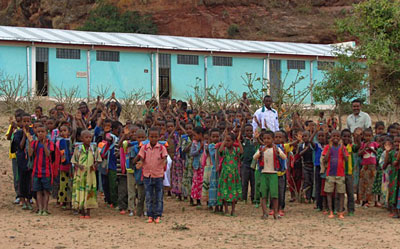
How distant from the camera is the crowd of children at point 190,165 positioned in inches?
359

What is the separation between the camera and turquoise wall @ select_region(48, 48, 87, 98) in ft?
77.8

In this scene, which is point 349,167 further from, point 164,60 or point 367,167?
point 164,60

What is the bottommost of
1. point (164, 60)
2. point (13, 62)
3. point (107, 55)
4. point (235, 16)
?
point (13, 62)

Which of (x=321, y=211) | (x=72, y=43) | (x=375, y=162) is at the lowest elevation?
(x=321, y=211)

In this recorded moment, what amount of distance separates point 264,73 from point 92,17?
16012mm

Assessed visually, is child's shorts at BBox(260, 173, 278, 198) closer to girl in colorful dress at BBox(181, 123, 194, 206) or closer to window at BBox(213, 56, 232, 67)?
girl in colorful dress at BBox(181, 123, 194, 206)

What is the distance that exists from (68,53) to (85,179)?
15.6 m

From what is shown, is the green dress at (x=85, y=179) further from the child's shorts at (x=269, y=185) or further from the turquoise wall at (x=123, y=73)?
the turquoise wall at (x=123, y=73)

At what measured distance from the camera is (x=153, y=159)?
348 inches

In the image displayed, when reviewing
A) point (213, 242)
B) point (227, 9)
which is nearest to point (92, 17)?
point (227, 9)

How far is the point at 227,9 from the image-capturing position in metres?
40.6

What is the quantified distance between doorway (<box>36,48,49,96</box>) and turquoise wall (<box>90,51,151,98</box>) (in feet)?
5.42

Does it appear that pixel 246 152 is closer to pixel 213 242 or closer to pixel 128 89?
pixel 213 242

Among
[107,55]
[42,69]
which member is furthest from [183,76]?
[42,69]
